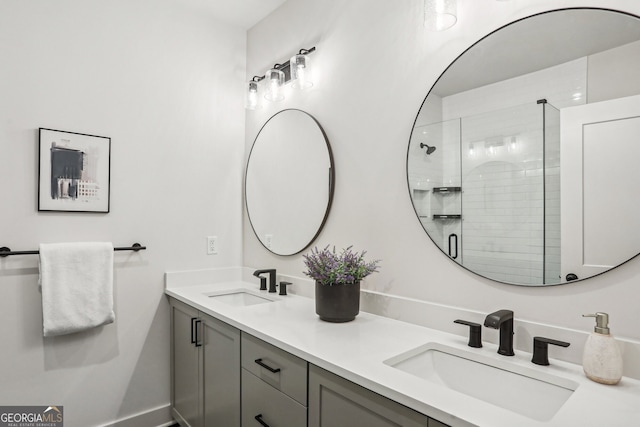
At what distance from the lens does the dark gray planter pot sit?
5.10 feet

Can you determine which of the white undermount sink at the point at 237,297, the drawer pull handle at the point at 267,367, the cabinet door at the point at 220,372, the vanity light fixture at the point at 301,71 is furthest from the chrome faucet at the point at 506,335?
the vanity light fixture at the point at 301,71

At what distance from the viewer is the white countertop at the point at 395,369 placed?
2.74 feet

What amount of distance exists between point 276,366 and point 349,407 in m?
0.38

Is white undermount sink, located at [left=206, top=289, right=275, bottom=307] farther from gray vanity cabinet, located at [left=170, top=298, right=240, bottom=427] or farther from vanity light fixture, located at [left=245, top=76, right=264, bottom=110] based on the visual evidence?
vanity light fixture, located at [left=245, top=76, right=264, bottom=110]

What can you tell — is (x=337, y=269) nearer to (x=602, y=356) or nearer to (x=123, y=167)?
(x=602, y=356)

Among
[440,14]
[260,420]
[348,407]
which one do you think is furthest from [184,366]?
[440,14]

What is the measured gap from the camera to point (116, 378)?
2135 mm

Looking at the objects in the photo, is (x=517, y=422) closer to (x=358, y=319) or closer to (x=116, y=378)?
(x=358, y=319)

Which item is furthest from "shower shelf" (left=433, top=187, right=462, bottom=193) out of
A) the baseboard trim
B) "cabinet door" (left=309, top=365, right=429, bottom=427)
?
the baseboard trim

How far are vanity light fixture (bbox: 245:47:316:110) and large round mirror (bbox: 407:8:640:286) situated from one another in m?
0.84

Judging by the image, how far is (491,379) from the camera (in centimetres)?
118

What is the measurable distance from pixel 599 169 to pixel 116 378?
248 cm

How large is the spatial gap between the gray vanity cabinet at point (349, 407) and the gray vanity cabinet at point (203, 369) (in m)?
0.55

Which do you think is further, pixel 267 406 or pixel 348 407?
pixel 267 406
